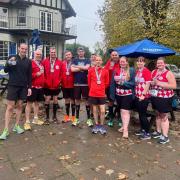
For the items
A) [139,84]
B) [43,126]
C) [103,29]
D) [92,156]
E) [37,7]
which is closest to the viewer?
[92,156]

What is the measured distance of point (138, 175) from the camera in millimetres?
5410

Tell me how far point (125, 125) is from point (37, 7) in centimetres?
3283

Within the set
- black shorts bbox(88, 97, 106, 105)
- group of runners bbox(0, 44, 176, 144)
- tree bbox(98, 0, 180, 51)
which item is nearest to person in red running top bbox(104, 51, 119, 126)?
group of runners bbox(0, 44, 176, 144)

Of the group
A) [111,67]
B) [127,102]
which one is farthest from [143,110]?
[111,67]

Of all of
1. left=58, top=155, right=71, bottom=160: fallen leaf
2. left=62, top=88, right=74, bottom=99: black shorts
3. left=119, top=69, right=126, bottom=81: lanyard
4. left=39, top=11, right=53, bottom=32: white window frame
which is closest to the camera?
left=58, top=155, right=71, bottom=160: fallen leaf

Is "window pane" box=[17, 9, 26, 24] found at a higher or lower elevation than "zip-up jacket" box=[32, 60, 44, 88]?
higher

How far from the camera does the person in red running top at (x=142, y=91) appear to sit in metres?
7.29

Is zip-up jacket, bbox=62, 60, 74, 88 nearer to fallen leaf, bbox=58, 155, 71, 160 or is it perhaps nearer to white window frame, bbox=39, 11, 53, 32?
fallen leaf, bbox=58, 155, 71, 160

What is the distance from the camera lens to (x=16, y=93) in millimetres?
7293

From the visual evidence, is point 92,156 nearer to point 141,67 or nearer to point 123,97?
point 123,97

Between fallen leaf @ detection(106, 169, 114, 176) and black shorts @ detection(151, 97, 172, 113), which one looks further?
black shorts @ detection(151, 97, 172, 113)

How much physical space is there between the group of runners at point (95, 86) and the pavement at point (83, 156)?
1.20ft

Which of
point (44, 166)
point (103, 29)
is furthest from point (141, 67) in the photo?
point (103, 29)

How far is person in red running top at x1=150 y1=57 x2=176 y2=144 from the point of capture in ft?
23.3
